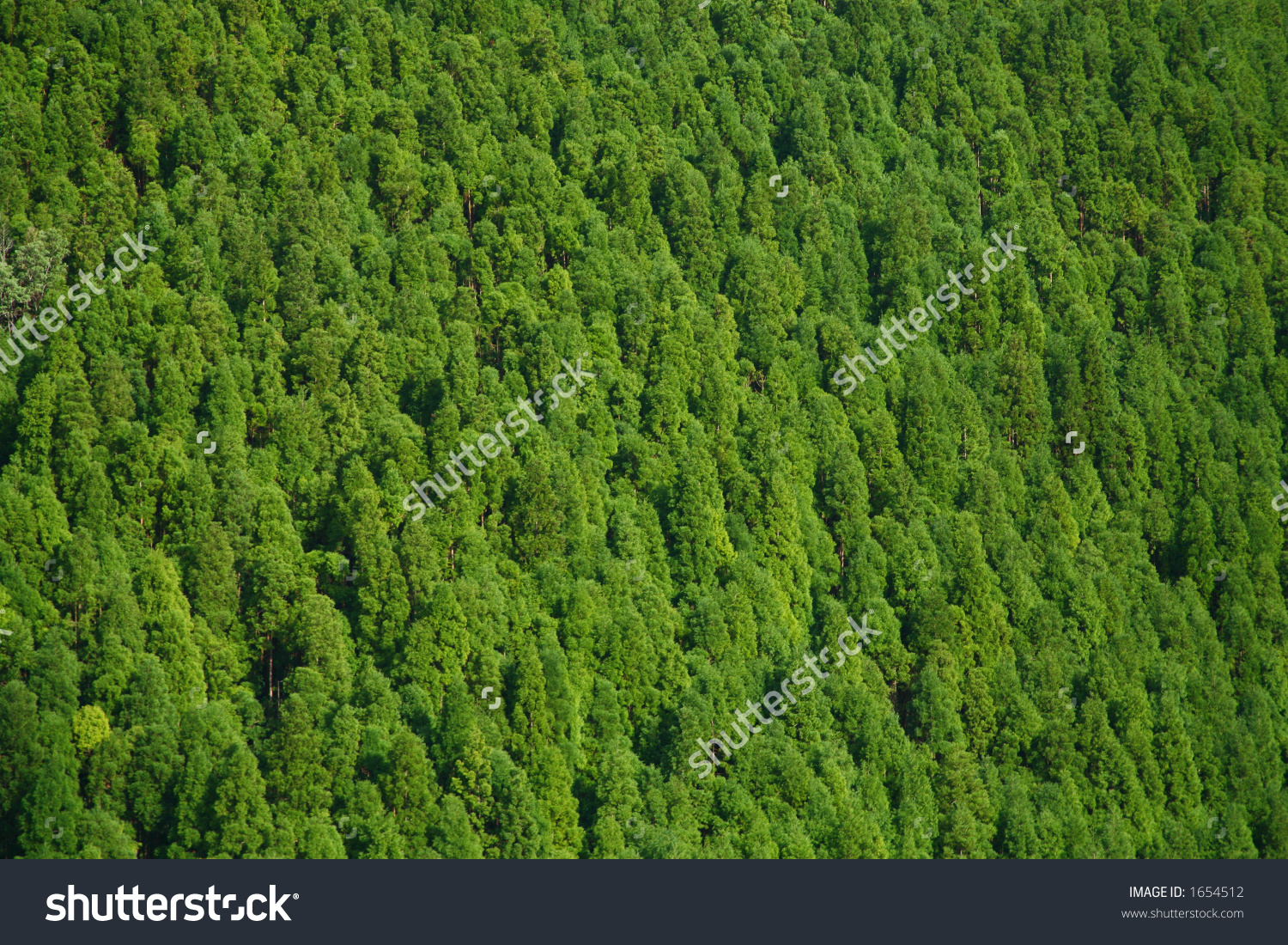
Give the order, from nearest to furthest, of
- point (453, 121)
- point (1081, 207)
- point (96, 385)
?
point (96, 385) → point (453, 121) → point (1081, 207)

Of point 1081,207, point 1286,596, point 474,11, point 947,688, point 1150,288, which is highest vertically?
point 474,11

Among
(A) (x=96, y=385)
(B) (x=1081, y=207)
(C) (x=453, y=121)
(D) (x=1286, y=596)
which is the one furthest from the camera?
(B) (x=1081, y=207)

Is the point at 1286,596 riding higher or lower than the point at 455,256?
lower

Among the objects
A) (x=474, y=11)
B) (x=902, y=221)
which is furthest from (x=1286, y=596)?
(x=474, y=11)

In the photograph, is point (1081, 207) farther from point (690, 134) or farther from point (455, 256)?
point (455, 256)

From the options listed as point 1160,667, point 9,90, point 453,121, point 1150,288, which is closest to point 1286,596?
point 1160,667

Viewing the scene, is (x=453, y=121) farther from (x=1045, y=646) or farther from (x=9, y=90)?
(x=1045, y=646)

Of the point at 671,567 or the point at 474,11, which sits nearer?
the point at 671,567
